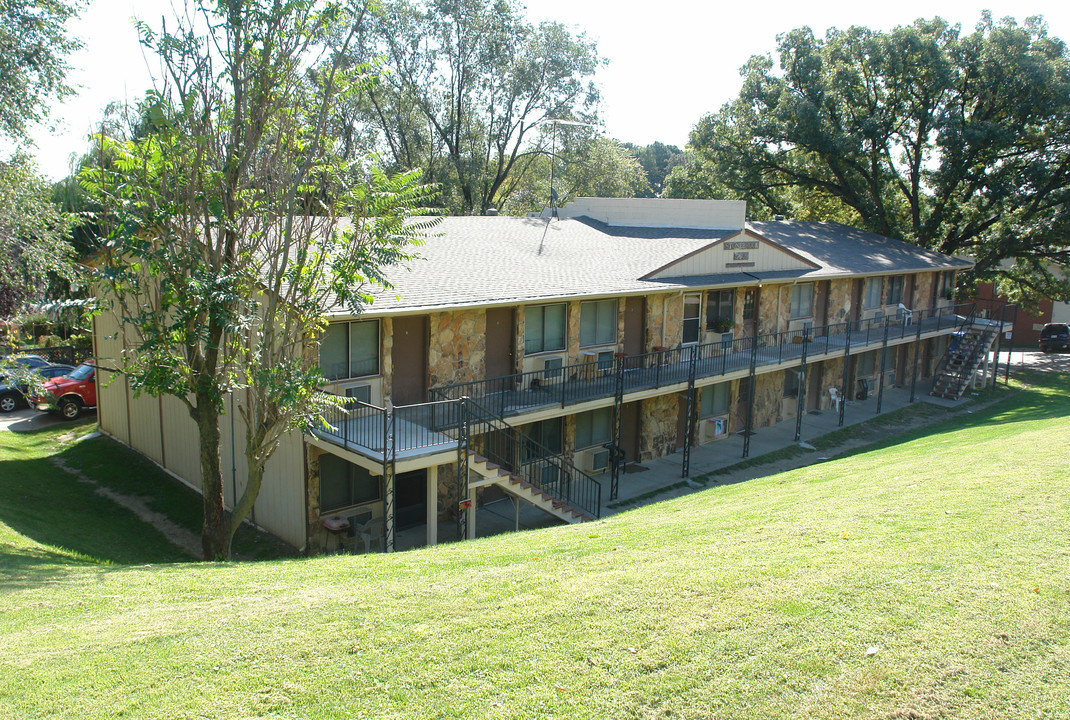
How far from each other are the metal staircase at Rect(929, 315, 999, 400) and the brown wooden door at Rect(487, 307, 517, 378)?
2119 cm

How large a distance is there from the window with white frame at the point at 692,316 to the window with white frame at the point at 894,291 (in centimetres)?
1257

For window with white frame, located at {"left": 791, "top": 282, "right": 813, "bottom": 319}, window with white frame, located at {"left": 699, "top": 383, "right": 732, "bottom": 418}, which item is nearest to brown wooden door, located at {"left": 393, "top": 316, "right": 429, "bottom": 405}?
window with white frame, located at {"left": 699, "top": 383, "right": 732, "bottom": 418}

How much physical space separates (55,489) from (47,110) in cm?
1036

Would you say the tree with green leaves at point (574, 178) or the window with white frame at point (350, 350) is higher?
the tree with green leaves at point (574, 178)

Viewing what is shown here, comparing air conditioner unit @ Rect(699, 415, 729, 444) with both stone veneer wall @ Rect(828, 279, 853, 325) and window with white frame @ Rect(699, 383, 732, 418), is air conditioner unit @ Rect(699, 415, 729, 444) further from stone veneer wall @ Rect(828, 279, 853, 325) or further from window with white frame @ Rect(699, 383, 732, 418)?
stone veneer wall @ Rect(828, 279, 853, 325)

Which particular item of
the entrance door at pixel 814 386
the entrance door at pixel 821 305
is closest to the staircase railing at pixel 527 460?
the entrance door at pixel 814 386

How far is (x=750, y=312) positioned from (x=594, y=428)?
7.67 m

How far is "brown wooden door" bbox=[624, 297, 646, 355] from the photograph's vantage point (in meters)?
19.7

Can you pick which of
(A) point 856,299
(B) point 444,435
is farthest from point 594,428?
(A) point 856,299

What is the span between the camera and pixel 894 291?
1215 inches

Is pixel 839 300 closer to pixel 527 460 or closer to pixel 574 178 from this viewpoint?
pixel 527 460

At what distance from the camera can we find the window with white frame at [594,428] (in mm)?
18797

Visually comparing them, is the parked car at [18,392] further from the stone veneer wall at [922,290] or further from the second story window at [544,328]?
the stone veneer wall at [922,290]

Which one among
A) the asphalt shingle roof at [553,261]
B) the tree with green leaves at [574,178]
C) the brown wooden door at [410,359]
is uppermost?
the tree with green leaves at [574,178]
